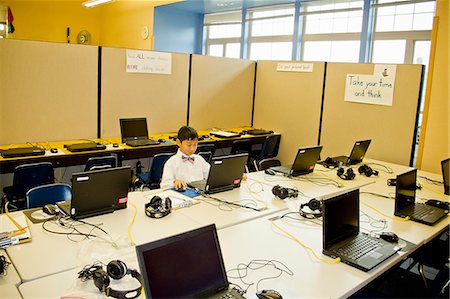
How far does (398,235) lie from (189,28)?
8208mm

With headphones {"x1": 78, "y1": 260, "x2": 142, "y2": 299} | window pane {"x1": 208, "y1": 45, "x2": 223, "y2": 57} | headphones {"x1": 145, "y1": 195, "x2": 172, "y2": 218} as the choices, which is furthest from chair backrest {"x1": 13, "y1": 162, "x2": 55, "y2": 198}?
window pane {"x1": 208, "y1": 45, "x2": 223, "y2": 57}

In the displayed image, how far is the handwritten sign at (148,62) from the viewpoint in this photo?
185 inches

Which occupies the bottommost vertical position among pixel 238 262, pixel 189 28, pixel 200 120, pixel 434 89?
pixel 238 262

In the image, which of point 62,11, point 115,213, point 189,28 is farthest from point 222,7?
point 115,213

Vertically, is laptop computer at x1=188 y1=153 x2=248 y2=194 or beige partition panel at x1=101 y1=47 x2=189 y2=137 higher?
beige partition panel at x1=101 y1=47 x2=189 y2=137

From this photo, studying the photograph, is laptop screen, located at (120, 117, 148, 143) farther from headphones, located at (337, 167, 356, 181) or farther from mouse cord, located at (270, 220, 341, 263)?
mouse cord, located at (270, 220, 341, 263)

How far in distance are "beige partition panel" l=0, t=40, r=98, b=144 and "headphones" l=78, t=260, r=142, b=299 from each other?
298 cm

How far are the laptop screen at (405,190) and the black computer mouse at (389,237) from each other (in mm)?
472

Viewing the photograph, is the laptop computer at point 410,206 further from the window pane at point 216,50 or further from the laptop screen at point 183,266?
the window pane at point 216,50

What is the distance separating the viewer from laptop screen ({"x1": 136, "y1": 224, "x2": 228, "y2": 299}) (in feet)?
4.27

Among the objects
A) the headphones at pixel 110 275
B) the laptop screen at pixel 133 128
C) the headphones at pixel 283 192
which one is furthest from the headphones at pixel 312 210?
the laptop screen at pixel 133 128

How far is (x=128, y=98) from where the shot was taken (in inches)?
188

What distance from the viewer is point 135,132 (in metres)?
4.56

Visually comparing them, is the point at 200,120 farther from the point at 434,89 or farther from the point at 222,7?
the point at 222,7
